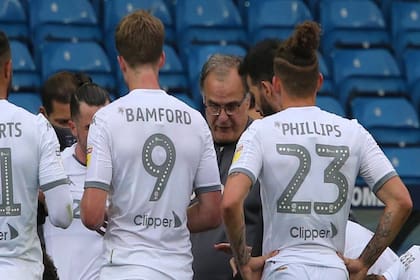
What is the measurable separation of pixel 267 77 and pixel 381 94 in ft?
18.0

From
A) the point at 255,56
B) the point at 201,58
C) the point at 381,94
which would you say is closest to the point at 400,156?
the point at 381,94

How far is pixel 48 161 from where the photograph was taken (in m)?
4.91

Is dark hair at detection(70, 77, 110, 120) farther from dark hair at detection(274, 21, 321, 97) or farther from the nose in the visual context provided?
dark hair at detection(274, 21, 321, 97)

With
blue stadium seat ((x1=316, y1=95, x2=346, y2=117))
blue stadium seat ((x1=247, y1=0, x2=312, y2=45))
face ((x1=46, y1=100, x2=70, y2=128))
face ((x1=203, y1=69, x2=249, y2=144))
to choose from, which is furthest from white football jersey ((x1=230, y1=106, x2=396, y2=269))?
blue stadium seat ((x1=247, y1=0, x2=312, y2=45))

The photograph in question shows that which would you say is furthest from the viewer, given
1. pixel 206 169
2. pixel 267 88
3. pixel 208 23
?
pixel 208 23

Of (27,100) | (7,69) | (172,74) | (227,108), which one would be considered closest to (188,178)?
(7,69)

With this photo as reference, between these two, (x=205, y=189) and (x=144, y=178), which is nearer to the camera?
(x=144, y=178)

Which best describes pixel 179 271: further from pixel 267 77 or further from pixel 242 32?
pixel 242 32

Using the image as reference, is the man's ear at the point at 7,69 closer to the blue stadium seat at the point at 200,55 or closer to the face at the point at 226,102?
the face at the point at 226,102

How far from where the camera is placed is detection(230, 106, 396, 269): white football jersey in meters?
4.84

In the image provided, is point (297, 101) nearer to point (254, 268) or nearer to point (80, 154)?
point (254, 268)

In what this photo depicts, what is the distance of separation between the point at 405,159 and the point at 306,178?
4.85 meters

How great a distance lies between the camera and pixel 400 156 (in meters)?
9.59

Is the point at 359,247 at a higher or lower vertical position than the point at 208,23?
higher
